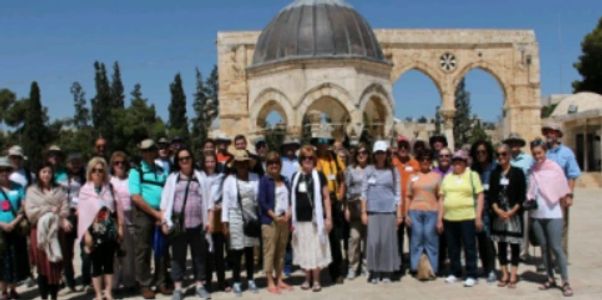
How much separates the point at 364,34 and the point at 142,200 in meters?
8.37

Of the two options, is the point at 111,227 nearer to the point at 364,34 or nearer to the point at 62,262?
the point at 62,262

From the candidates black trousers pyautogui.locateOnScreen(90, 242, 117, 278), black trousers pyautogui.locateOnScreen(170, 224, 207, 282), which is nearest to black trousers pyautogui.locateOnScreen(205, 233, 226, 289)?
black trousers pyautogui.locateOnScreen(170, 224, 207, 282)

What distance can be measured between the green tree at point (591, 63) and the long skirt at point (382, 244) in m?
37.6

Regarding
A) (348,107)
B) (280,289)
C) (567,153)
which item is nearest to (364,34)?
(348,107)

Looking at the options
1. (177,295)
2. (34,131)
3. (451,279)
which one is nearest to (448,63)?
(34,131)

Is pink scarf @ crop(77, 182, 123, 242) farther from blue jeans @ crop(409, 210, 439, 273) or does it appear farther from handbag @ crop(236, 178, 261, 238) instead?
blue jeans @ crop(409, 210, 439, 273)

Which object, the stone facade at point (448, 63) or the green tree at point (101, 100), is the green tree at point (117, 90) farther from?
the stone facade at point (448, 63)

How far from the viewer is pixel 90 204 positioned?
6039 millimetres

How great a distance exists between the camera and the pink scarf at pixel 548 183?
20.6ft

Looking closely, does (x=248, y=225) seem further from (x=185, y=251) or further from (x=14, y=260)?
(x=14, y=260)

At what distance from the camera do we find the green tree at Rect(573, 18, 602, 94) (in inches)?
1540

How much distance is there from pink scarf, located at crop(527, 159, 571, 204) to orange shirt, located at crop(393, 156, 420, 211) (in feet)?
4.98

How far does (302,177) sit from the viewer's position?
662cm

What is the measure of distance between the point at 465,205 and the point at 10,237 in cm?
516
